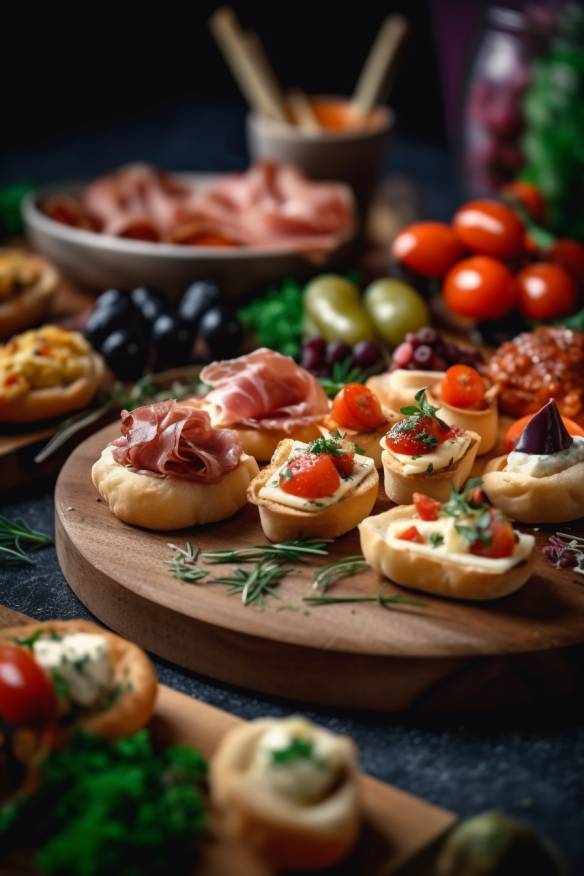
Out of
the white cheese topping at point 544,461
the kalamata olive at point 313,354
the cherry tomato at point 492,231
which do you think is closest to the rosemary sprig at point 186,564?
the white cheese topping at point 544,461

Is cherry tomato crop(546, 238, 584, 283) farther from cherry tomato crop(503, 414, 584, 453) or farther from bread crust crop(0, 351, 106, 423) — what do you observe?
bread crust crop(0, 351, 106, 423)

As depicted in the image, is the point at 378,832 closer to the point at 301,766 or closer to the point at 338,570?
the point at 301,766

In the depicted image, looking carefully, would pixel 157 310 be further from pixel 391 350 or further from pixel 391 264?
pixel 391 264

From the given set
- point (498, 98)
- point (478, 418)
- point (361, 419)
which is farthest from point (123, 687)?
point (498, 98)

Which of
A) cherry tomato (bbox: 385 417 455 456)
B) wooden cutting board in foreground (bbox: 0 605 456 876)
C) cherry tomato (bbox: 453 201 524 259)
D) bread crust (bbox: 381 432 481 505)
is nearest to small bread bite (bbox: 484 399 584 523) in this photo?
bread crust (bbox: 381 432 481 505)

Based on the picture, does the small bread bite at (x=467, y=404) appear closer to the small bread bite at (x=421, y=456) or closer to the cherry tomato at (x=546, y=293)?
the small bread bite at (x=421, y=456)
